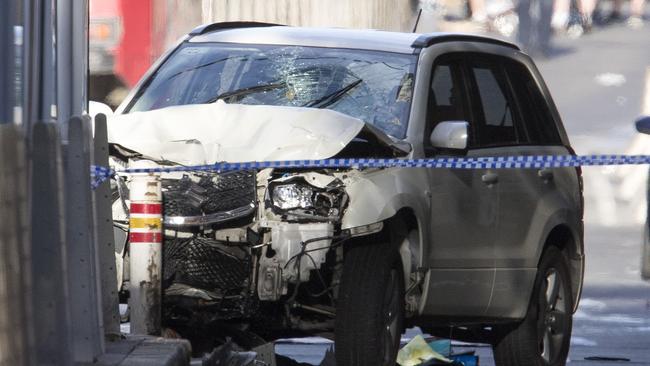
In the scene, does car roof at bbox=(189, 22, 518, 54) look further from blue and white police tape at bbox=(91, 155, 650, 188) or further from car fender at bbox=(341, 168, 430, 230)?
car fender at bbox=(341, 168, 430, 230)

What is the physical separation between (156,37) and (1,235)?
39.3 feet

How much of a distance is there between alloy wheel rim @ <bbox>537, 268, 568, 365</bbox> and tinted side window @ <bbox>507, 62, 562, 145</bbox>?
780 millimetres

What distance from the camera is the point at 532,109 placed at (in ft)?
32.3

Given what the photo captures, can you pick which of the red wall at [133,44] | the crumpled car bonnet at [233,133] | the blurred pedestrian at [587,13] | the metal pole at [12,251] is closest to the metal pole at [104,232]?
the crumpled car bonnet at [233,133]

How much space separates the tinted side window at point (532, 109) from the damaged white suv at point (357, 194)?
0.05ft

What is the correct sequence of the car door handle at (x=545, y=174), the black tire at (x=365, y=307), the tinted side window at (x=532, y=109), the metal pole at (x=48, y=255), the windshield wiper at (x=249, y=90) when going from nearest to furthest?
the metal pole at (x=48, y=255) → the black tire at (x=365, y=307) → the windshield wiper at (x=249, y=90) → the car door handle at (x=545, y=174) → the tinted side window at (x=532, y=109)

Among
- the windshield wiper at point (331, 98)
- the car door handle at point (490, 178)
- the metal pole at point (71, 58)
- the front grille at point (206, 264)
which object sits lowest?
the front grille at point (206, 264)

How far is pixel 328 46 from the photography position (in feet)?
29.7

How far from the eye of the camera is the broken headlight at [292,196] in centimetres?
764

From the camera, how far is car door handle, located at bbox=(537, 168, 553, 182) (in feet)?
31.2

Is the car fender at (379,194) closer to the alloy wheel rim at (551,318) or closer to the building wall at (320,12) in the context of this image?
the alloy wheel rim at (551,318)

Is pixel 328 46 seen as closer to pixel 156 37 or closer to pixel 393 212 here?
pixel 393 212

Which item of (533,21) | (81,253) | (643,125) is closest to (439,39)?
(643,125)

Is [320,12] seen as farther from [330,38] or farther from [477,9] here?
[330,38]
